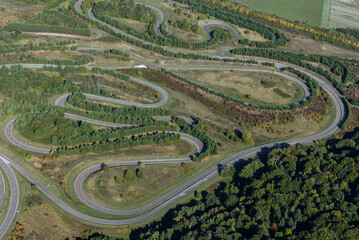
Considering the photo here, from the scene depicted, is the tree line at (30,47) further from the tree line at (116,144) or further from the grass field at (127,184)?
the grass field at (127,184)

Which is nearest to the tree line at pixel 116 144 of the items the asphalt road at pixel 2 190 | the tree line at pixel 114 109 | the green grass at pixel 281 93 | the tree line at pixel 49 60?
the tree line at pixel 114 109

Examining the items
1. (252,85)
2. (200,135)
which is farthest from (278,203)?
(252,85)

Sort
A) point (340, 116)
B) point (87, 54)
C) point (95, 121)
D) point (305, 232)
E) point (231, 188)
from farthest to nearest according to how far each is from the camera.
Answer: point (87, 54), point (340, 116), point (95, 121), point (231, 188), point (305, 232)

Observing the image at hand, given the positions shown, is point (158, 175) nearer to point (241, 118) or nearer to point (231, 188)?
point (231, 188)

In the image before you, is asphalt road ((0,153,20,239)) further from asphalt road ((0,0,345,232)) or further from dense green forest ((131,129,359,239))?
dense green forest ((131,129,359,239))

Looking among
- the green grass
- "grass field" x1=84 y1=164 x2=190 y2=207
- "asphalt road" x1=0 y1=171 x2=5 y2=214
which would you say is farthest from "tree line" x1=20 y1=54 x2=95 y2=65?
the green grass

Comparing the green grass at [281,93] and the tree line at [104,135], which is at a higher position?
the green grass at [281,93]

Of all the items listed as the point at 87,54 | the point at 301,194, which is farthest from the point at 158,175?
the point at 87,54
